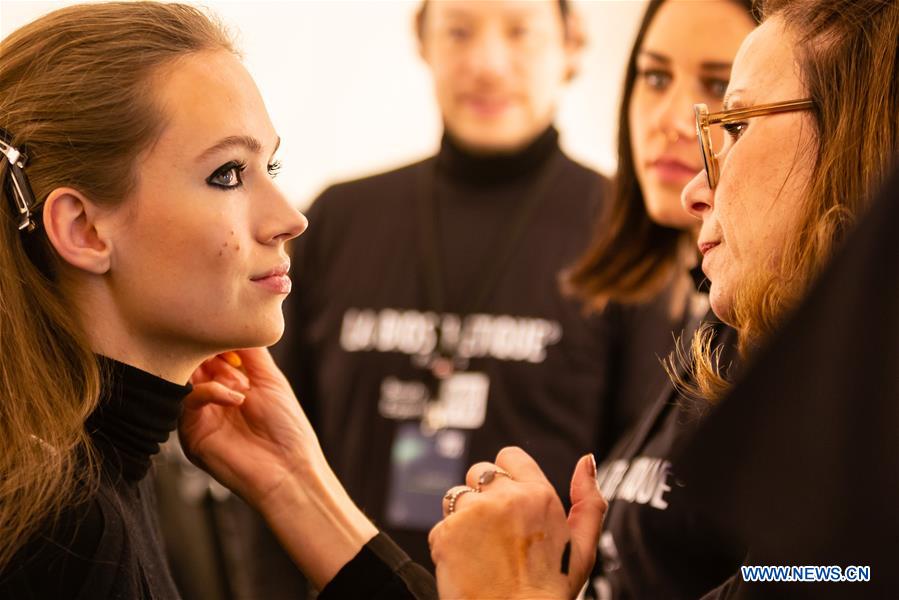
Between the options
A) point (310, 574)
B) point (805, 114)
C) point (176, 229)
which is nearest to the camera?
point (805, 114)

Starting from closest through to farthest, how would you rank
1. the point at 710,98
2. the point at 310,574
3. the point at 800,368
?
the point at 800,368 < the point at 310,574 < the point at 710,98

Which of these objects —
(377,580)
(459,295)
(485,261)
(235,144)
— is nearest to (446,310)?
(459,295)

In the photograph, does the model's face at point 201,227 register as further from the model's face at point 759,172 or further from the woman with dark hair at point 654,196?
the woman with dark hair at point 654,196

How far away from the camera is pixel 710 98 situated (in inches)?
81.0

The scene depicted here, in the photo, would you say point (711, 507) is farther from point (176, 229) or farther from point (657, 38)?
point (657, 38)

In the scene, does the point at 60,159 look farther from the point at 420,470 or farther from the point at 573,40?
the point at 573,40

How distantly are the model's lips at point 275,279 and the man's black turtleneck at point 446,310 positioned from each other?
133cm

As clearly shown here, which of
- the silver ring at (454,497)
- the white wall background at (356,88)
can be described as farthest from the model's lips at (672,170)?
the white wall background at (356,88)

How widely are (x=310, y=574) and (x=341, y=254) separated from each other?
152 centimetres

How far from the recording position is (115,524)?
117 cm

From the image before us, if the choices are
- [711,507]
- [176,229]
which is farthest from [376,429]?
[711,507]

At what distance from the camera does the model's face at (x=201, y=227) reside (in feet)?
4.24

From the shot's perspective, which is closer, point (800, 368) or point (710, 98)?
point (800, 368)

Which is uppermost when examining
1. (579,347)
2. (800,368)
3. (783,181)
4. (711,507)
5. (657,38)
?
(657,38)
